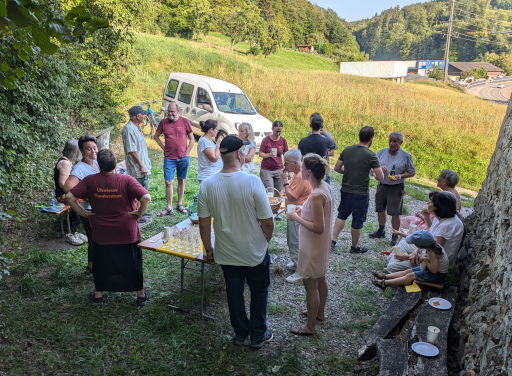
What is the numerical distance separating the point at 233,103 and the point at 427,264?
8.06m

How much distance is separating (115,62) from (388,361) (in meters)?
9.86

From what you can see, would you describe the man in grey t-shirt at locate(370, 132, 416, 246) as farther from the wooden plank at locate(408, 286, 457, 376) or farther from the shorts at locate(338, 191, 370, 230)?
the wooden plank at locate(408, 286, 457, 376)

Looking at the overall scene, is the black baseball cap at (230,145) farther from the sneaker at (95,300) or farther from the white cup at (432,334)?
the sneaker at (95,300)

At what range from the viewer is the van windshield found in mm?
10594

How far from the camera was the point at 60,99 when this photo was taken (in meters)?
7.01

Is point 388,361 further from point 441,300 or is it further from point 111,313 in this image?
point 111,313

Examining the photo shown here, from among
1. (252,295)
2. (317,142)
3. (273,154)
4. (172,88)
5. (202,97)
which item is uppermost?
(172,88)

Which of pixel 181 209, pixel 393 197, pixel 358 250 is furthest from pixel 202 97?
pixel 358 250

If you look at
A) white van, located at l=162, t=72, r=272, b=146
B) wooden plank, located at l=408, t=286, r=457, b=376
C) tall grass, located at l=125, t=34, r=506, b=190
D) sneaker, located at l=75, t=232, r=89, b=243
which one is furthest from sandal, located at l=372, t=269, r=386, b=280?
tall grass, located at l=125, t=34, r=506, b=190

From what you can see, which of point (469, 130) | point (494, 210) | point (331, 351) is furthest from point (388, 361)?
point (469, 130)

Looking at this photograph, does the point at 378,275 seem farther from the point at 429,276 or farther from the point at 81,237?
the point at 81,237

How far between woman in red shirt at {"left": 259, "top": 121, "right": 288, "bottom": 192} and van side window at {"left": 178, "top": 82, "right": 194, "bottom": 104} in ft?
18.9

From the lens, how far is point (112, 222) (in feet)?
11.6

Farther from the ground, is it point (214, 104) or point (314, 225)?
point (214, 104)
